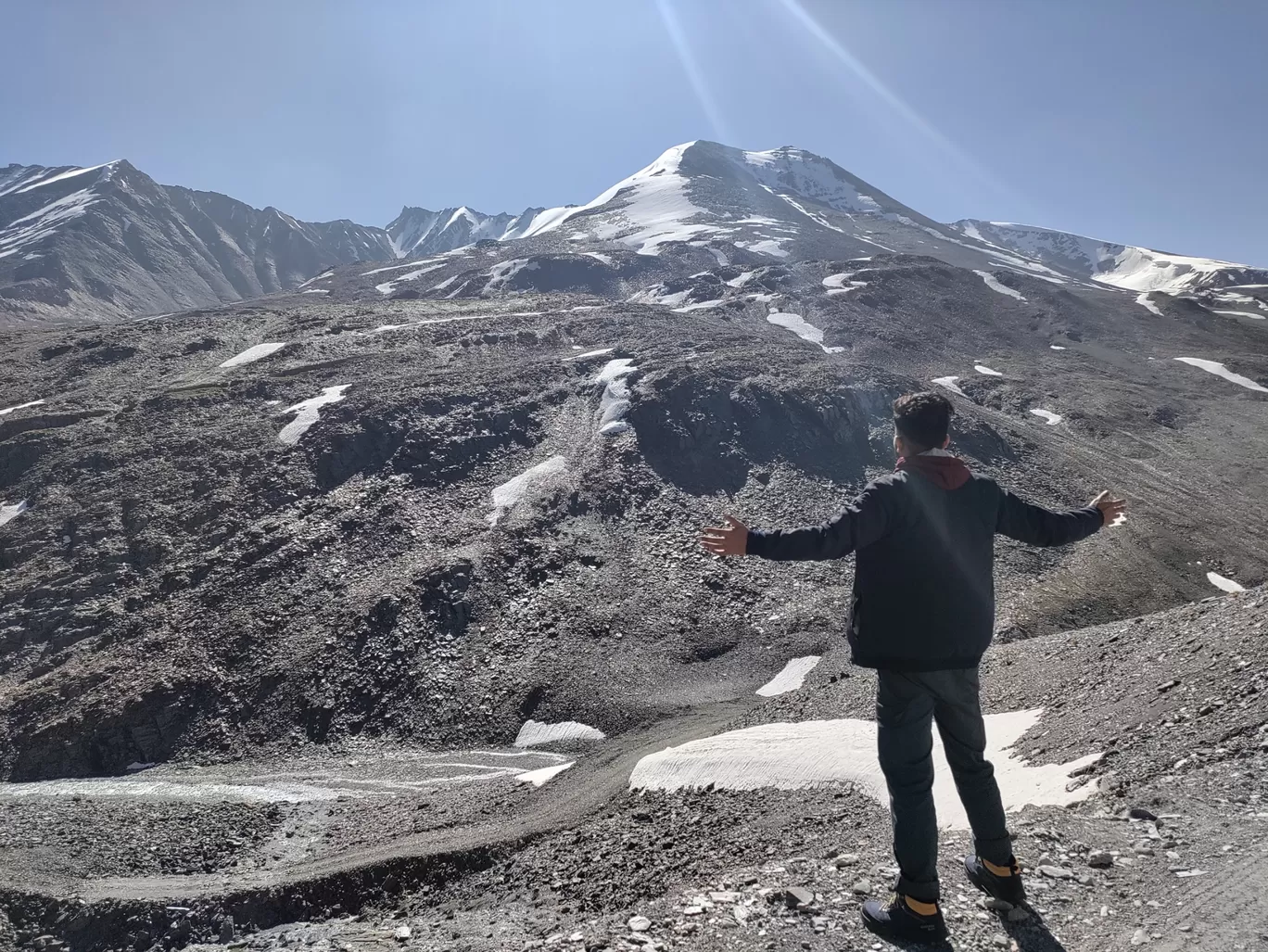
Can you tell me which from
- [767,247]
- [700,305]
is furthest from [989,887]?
[767,247]

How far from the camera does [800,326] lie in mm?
61062

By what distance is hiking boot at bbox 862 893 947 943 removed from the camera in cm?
469

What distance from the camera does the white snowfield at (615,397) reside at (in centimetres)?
3559

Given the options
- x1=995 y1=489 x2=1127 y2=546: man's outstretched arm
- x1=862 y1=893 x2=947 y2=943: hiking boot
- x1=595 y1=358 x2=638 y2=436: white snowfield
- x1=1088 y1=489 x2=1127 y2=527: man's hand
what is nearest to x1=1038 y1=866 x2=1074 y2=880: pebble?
x1=862 y1=893 x2=947 y2=943: hiking boot

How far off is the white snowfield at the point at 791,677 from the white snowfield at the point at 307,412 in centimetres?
2369

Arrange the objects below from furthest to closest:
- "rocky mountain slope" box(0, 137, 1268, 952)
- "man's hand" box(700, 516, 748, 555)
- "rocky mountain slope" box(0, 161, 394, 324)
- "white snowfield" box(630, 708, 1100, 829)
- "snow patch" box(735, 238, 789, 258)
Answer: "rocky mountain slope" box(0, 161, 394, 324)
"snow patch" box(735, 238, 789, 258)
"white snowfield" box(630, 708, 1100, 829)
"rocky mountain slope" box(0, 137, 1268, 952)
"man's hand" box(700, 516, 748, 555)

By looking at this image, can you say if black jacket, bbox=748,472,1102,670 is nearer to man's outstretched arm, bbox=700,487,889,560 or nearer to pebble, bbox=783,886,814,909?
man's outstretched arm, bbox=700,487,889,560

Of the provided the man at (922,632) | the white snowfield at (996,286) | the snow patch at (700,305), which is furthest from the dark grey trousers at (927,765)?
the white snowfield at (996,286)

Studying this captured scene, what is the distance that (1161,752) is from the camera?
6.98m

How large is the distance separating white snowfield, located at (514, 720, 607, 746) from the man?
15432 mm

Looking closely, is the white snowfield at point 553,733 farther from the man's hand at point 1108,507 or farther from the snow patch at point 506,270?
the snow patch at point 506,270

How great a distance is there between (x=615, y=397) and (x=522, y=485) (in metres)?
8.91

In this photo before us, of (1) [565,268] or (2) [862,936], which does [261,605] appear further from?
(1) [565,268]

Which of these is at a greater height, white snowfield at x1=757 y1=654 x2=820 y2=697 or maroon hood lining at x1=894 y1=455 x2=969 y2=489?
maroon hood lining at x1=894 y1=455 x2=969 y2=489
